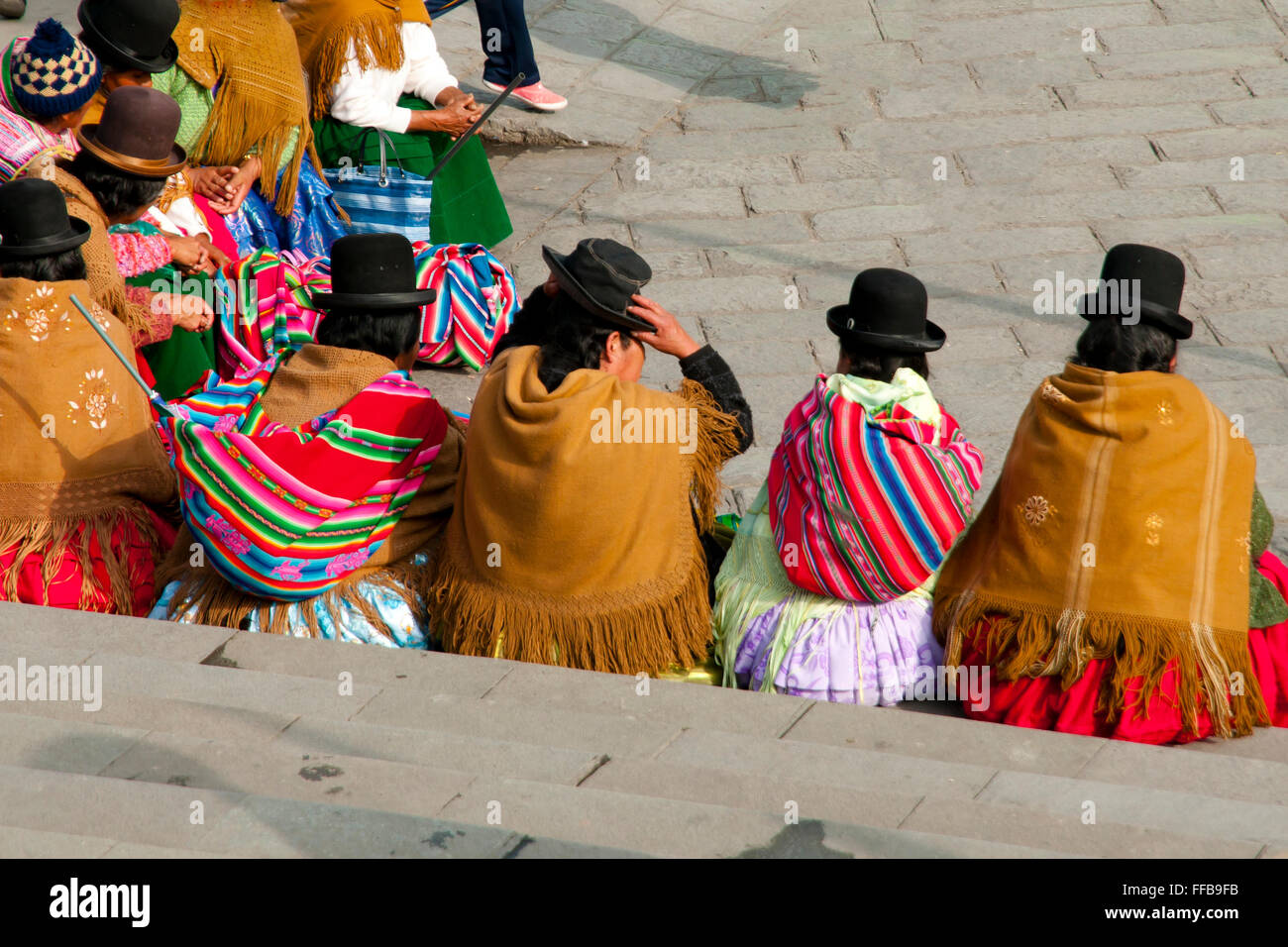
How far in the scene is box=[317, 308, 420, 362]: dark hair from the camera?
349 centimetres

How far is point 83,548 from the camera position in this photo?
141 inches

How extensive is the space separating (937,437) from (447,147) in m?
3.34

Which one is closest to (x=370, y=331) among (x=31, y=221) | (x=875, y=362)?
(x=31, y=221)

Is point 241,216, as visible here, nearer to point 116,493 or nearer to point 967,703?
point 116,493

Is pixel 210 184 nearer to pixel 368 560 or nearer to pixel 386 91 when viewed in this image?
pixel 386 91

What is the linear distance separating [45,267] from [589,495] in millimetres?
1555

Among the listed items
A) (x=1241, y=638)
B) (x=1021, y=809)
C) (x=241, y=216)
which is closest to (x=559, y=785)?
(x=1021, y=809)

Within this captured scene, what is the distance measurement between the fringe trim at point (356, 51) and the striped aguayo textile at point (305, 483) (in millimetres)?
2501

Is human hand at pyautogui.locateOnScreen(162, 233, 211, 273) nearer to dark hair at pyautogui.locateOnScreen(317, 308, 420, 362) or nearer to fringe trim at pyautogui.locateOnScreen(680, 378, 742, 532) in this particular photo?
dark hair at pyautogui.locateOnScreen(317, 308, 420, 362)

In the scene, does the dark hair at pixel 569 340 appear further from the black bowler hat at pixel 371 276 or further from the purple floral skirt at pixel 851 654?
the purple floral skirt at pixel 851 654

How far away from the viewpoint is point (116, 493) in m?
3.66

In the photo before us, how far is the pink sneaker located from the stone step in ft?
19.1

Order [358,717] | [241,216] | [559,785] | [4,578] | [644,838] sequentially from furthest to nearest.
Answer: [241,216] → [4,578] → [358,717] → [559,785] → [644,838]

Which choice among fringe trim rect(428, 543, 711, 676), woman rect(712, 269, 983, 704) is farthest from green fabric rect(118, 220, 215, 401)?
woman rect(712, 269, 983, 704)
